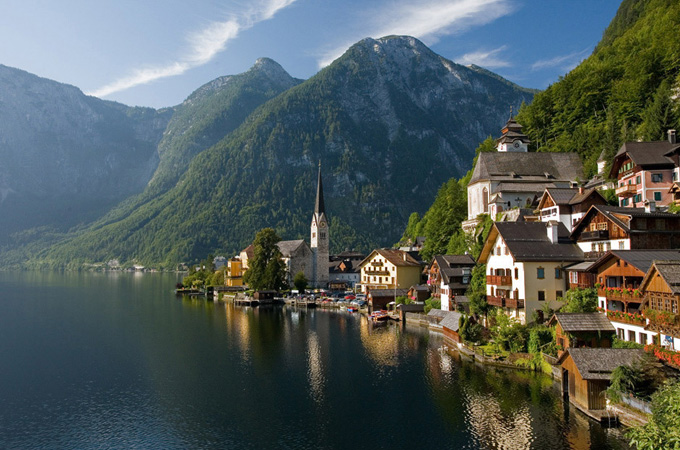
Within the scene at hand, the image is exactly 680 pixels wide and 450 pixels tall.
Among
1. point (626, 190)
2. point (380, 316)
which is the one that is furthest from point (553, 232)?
point (380, 316)

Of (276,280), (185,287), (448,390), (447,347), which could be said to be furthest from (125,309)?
(448,390)

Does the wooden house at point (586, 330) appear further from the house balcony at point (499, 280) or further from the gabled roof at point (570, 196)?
the gabled roof at point (570, 196)

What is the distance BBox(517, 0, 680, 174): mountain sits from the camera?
71.6 m

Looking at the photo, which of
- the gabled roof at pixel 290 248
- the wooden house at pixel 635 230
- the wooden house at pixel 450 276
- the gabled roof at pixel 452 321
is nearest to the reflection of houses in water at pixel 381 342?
the gabled roof at pixel 452 321

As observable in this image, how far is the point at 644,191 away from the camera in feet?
173

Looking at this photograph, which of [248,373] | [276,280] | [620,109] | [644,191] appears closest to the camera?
[248,373]

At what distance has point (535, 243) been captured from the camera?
48188 mm

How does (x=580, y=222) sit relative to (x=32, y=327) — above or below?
above

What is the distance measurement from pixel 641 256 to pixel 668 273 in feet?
23.0

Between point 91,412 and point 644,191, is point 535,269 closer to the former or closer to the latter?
point 644,191

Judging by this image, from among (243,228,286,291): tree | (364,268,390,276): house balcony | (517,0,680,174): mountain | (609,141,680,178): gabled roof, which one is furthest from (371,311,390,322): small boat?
(609,141,680,178): gabled roof

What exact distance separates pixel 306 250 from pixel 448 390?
97044mm

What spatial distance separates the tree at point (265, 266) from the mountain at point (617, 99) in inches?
2502

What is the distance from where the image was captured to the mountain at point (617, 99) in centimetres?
7156
